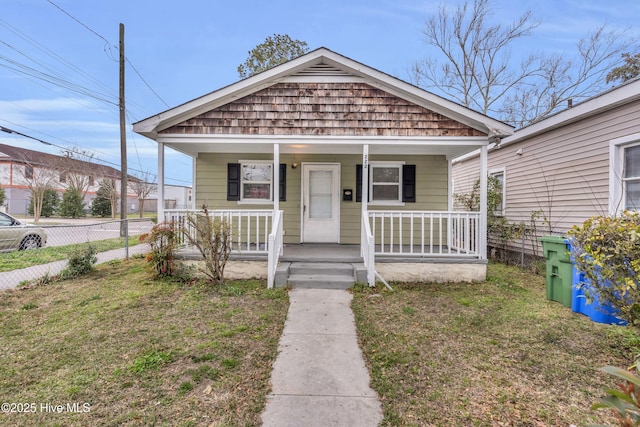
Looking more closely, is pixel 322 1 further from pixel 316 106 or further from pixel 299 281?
pixel 299 281

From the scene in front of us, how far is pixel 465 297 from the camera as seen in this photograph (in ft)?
16.8

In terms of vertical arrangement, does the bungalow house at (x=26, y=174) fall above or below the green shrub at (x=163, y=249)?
above

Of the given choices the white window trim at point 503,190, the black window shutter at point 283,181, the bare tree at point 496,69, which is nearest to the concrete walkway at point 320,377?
the black window shutter at point 283,181

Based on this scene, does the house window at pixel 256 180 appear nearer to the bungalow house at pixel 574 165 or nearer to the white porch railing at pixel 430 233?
the white porch railing at pixel 430 233

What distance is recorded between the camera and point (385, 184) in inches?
310

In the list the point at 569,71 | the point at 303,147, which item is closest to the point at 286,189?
the point at 303,147

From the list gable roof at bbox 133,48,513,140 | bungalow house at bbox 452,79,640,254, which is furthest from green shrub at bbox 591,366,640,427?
gable roof at bbox 133,48,513,140

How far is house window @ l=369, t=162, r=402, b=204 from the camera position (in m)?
7.85

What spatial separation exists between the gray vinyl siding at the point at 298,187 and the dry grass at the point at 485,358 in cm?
309

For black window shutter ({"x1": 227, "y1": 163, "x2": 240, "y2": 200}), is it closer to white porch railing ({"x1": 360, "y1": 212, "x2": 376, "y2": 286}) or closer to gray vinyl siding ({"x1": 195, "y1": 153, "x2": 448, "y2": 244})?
gray vinyl siding ({"x1": 195, "y1": 153, "x2": 448, "y2": 244})

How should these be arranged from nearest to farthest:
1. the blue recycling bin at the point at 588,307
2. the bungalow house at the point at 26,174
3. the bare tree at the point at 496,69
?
the blue recycling bin at the point at 588,307, the bare tree at the point at 496,69, the bungalow house at the point at 26,174

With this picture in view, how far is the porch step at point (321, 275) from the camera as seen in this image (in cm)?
547

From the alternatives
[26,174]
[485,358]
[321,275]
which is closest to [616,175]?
[485,358]

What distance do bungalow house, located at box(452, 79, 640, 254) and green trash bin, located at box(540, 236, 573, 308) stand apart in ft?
5.46
